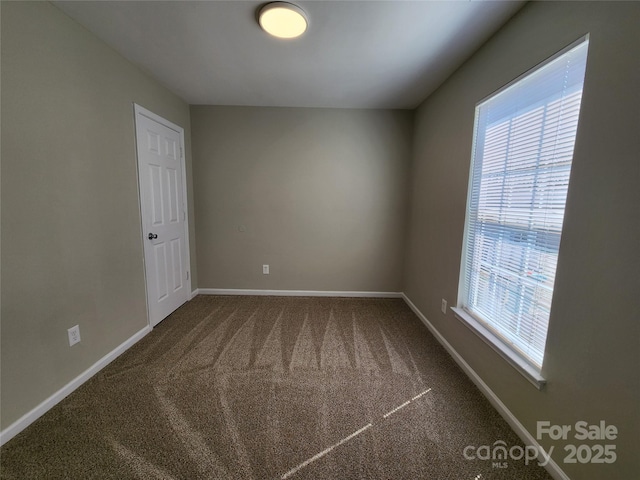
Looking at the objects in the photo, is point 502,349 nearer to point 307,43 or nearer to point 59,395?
point 307,43

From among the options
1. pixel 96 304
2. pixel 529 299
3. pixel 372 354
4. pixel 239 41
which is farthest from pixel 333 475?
pixel 239 41

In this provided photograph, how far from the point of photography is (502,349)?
4.81 ft

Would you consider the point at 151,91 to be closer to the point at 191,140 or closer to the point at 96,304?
the point at 191,140

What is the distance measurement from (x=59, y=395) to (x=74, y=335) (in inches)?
14.1

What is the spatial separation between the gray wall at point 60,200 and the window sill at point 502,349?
9.10 ft

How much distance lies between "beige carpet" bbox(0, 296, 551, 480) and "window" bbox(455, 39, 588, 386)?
1.72ft

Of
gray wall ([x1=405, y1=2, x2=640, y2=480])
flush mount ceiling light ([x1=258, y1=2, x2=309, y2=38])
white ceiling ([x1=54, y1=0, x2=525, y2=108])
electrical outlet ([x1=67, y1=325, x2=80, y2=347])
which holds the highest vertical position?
white ceiling ([x1=54, y1=0, x2=525, y2=108])

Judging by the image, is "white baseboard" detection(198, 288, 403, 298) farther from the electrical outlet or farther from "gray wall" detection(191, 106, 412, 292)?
the electrical outlet

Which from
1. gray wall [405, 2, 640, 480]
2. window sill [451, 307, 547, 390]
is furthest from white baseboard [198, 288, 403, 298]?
gray wall [405, 2, 640, 480]

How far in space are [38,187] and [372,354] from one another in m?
2.56

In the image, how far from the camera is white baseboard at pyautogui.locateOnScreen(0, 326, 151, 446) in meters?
1.30

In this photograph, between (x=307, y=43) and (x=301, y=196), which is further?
(x=301, y=196)

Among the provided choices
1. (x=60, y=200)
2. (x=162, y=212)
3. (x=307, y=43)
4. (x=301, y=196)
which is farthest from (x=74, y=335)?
(x=307, y=43)

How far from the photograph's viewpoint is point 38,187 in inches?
54.9
